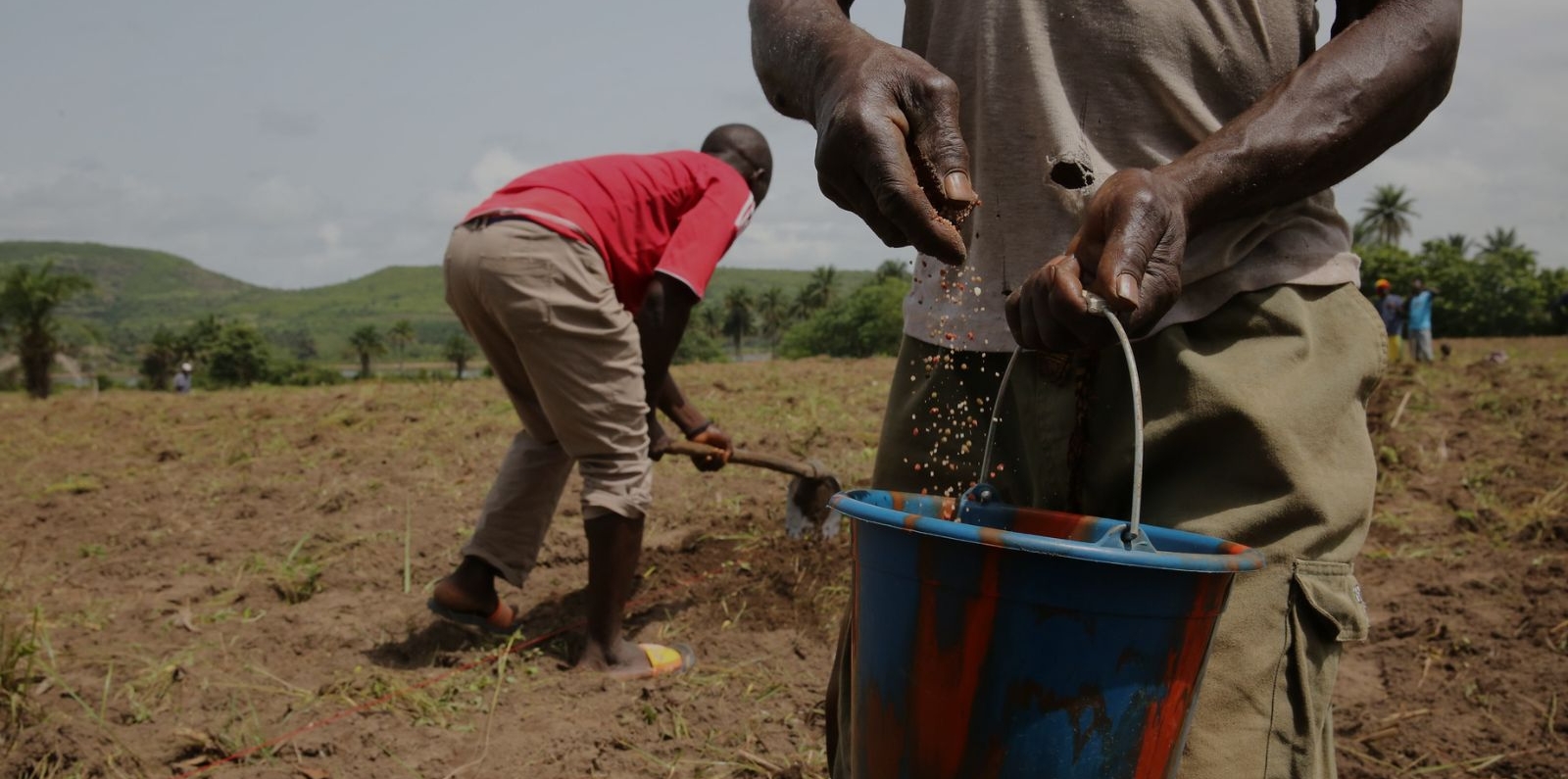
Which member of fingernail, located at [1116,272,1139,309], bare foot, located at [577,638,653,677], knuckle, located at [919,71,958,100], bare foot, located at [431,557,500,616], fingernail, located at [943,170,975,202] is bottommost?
bare foot, located at [577,638,653,677]

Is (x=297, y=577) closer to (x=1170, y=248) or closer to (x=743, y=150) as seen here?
(x=743, y=150)

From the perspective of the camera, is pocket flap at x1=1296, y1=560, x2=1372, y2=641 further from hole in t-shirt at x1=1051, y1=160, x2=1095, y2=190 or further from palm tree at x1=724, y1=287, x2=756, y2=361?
palm tree at x1=724, y1=287, x2=756, y2=361

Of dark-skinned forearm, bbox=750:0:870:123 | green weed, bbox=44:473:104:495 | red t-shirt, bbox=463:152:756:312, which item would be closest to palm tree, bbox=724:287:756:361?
green weed, bbox=44:473:104:495

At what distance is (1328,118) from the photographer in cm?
119

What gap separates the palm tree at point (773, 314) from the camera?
110875 millimetres

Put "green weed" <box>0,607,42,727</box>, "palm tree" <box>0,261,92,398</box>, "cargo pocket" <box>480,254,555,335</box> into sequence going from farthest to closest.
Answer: "palm tree" <box>0,261,92,398</box>, "cargo pocket" <box>480,254,555,335</box>, "green weed" <box>0,607,42,727</box>

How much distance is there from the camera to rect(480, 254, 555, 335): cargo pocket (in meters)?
3.13

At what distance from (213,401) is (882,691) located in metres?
13.3

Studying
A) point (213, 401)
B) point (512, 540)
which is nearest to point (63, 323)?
point (213, 401)

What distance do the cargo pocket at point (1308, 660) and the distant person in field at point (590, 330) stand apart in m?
2.24

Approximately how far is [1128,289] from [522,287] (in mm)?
2357

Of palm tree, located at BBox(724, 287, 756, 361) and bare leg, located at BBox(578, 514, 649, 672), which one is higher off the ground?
palm tree, located at BBox(724, 287, 756, 361)

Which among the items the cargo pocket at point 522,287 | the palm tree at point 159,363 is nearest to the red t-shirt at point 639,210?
the cargo pocket at point 522,287

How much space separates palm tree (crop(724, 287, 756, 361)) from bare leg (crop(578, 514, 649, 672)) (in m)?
104
